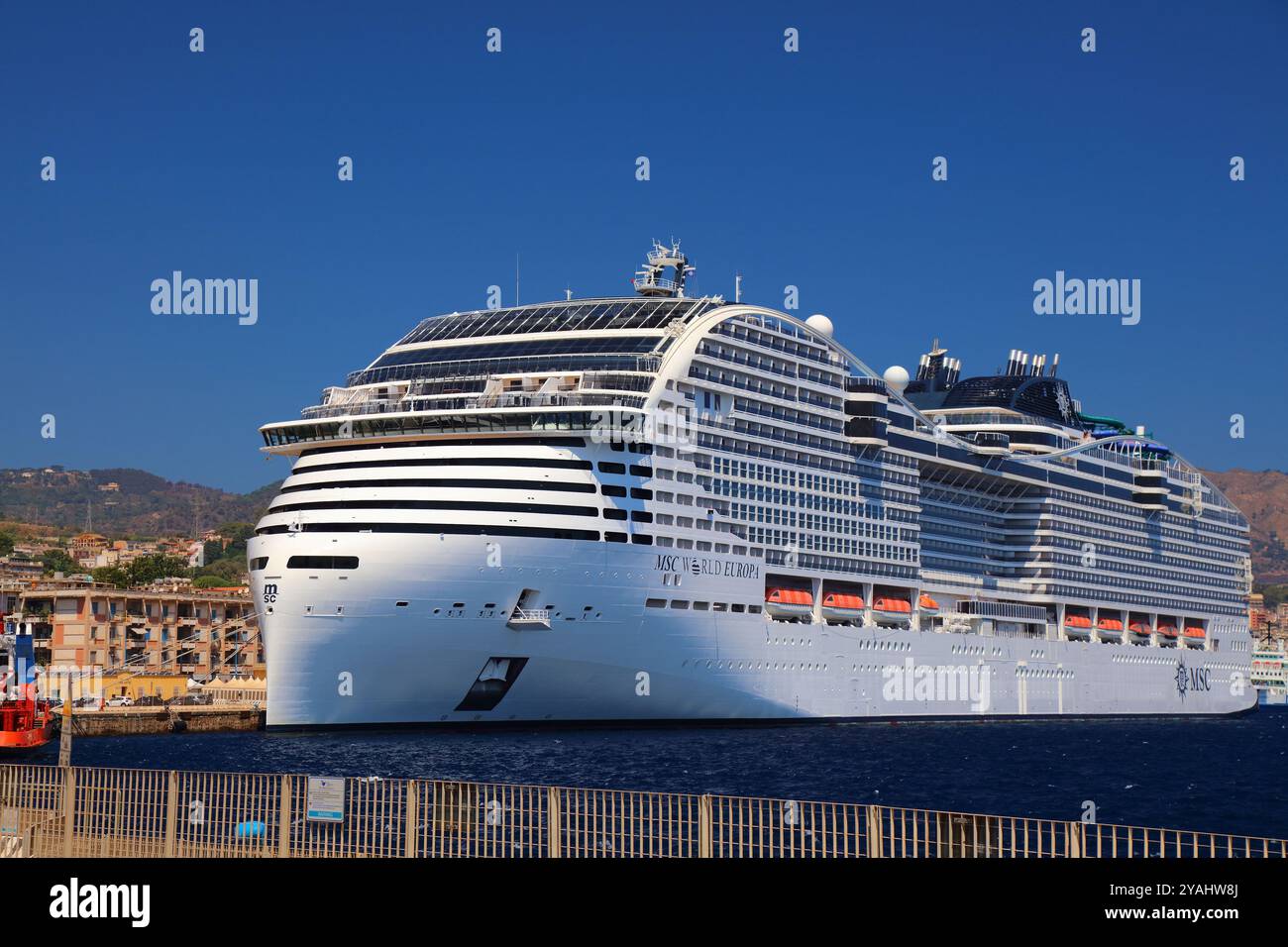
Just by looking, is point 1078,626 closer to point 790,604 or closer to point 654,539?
point 790,604

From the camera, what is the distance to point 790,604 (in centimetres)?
7006

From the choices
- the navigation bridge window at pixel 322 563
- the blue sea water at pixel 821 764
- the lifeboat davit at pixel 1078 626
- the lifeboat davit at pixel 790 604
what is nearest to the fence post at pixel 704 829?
the blue sea water at pixel 821 764

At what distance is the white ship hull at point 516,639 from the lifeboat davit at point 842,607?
415 centimetres

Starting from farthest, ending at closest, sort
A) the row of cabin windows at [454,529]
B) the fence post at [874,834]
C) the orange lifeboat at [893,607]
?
the orange lifeboat at [893,607] < the row of cabin windows at [454,529] < the fence post at [874,834]

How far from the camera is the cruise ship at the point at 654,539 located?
5531cm

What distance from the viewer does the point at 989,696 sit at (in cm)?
8519

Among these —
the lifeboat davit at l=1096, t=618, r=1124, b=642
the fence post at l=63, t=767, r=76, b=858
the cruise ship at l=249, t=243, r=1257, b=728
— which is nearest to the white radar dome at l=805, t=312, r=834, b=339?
the cruise ship at l=249, t=243, r=1257, b=728

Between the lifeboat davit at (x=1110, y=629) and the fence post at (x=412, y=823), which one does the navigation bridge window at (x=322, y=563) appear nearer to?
the fence post at (x=412, y=823)

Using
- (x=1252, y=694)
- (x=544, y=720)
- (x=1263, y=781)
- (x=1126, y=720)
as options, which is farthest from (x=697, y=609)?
(x=1252, y=694)

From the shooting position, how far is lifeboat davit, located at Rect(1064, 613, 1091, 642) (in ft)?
317

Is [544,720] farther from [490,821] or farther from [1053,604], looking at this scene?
[1053,604]

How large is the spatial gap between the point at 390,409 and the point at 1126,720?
202ft

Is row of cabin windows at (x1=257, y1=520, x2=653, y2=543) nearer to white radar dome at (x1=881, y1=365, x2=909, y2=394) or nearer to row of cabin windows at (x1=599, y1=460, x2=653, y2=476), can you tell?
row of cabin windows at (x1=599, y1=460, x2=653, y2=476)

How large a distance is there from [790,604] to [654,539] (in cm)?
1219
